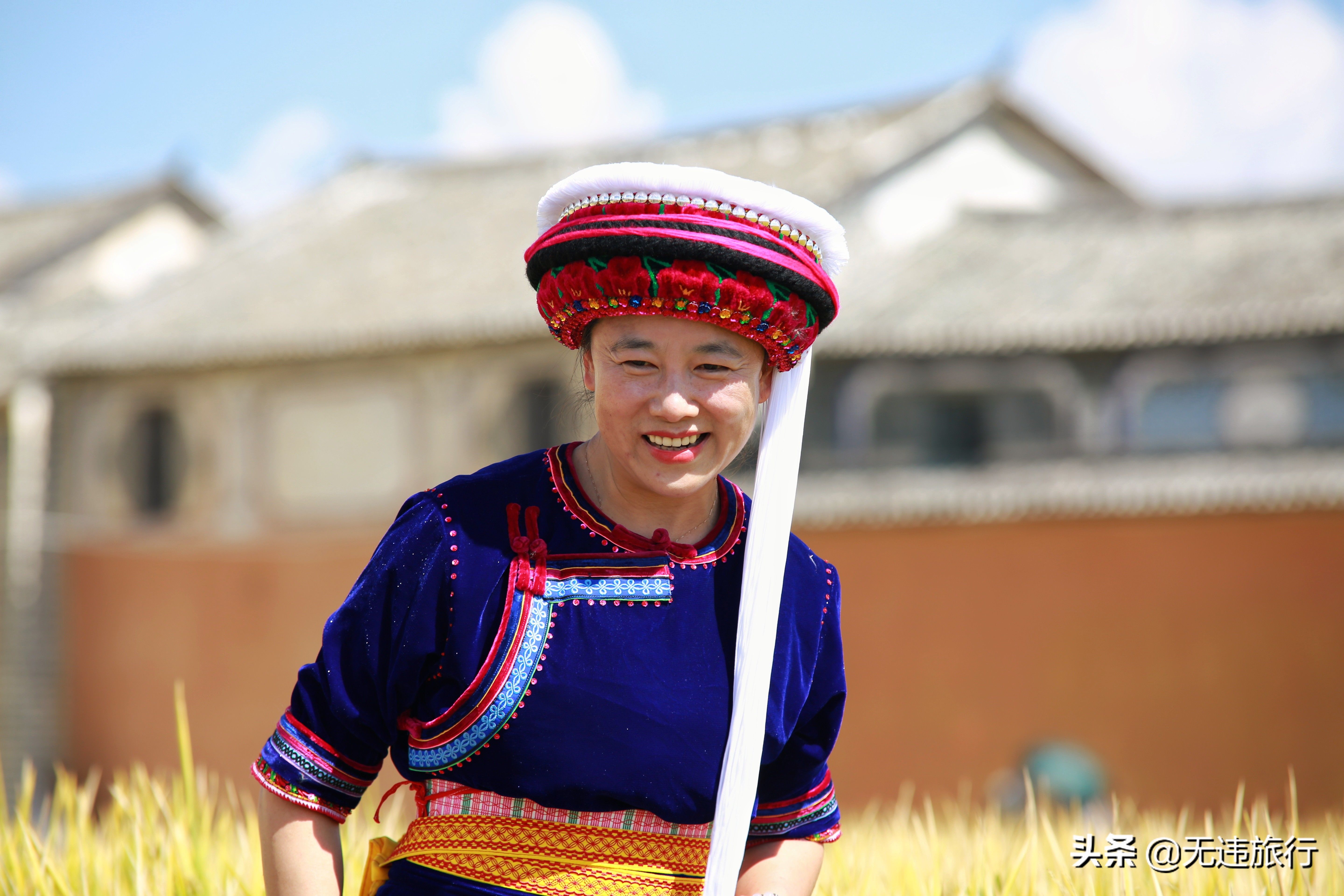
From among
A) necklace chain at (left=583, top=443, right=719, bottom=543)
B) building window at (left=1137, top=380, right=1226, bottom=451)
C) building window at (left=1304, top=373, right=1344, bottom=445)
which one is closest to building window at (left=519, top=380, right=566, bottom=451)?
building window at (left=1137, top=380, right=1226, bottom=451)

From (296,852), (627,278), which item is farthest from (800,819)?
(627,278)

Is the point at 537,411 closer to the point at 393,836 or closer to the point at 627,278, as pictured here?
the point at 393,836

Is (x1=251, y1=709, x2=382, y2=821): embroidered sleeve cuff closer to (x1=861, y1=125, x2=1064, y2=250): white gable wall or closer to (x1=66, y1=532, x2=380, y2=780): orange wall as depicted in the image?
(x1=66, y1=532, x2=380, y2=780): orange wall

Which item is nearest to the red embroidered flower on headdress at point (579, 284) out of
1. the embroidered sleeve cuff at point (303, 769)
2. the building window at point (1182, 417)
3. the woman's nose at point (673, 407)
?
the woman's nose at point (673, 407)

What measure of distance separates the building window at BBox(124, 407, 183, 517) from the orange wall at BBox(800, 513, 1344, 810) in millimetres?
6529

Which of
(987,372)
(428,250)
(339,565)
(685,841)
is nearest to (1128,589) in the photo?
(987,372)

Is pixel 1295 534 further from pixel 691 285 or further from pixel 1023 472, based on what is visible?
pixel 691 285

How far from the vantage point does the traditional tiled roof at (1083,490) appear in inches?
369

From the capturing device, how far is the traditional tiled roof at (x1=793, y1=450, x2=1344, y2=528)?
938cm

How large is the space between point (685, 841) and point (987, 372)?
9.40 m

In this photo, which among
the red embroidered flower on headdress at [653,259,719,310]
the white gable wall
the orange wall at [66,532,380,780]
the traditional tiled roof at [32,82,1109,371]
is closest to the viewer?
the red embroidered flower on headdress at [653,259,719,310]

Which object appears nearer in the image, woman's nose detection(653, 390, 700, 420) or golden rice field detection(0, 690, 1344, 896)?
woman's nose detection(653, 390, 700, 420)

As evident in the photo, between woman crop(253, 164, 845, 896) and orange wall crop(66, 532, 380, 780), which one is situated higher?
orange wall crop(66, 532, 380, 780)

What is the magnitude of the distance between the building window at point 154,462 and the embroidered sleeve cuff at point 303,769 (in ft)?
39.5
